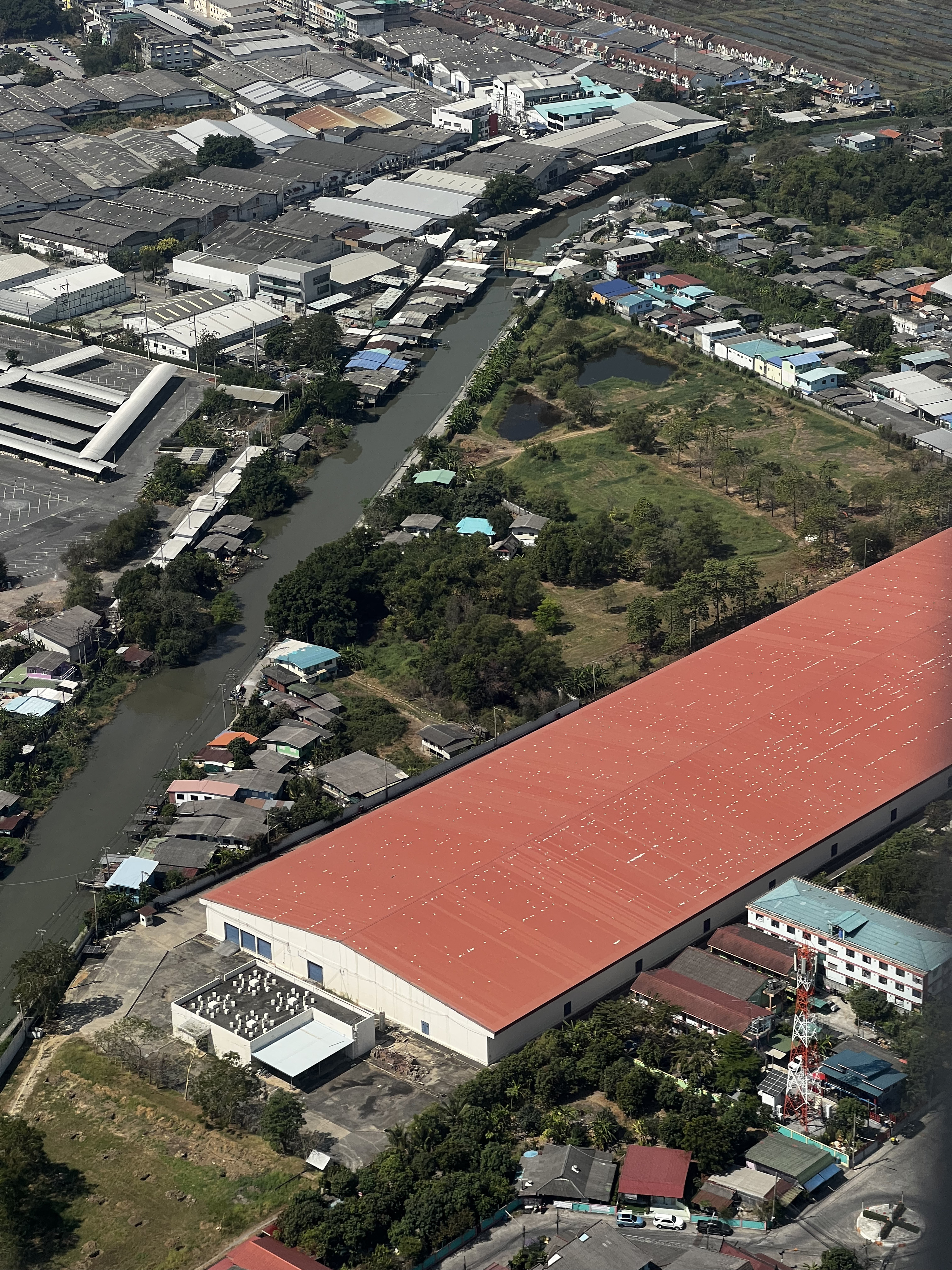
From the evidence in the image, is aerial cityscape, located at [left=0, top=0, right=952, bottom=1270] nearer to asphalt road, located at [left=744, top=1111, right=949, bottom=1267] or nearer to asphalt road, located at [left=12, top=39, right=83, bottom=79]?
asphalt road, located at [left=744, top=1111, right=949, bottom=1267]

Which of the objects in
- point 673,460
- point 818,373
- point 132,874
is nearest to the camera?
point 132,874

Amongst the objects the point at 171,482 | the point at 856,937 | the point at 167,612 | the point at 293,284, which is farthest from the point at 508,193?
the point at 856,937

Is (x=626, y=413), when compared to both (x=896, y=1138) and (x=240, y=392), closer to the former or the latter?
(x=240, y=392)

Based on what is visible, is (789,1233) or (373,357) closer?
(789,1233)

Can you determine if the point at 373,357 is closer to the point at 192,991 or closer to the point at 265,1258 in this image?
the point at 192,991

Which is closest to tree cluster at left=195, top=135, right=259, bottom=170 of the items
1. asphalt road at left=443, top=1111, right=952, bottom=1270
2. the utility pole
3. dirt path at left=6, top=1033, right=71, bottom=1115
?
the utility pole

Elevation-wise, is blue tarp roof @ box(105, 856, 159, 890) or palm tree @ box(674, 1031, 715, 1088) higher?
palm tree @ box(674, 1031, 715, 1088)
